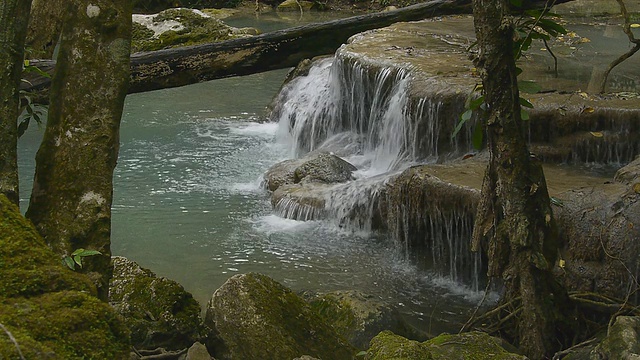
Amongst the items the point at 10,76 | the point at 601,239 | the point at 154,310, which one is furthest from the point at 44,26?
the point at 10,76

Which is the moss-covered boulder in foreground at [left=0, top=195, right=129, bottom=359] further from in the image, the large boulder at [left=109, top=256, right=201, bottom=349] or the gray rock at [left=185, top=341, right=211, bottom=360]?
the large boulder at [left=109, top=256, right=201, bottom=349]

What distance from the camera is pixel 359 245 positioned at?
744 cm

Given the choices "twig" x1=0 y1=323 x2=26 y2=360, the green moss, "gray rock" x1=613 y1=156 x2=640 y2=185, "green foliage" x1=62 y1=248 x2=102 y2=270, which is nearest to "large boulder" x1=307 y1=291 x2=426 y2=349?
the green moss

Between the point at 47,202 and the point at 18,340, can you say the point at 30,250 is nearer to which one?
the point at 18,340

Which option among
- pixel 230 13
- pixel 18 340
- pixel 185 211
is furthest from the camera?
pixel 230 13

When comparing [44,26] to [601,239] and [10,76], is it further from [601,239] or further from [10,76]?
[10,76]

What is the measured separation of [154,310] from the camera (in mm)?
4602

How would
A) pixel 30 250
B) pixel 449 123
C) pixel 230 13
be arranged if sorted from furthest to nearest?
1. pixel 230 13
2. pixel 449 123
3. pixel 30 250

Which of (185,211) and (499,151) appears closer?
(499,151)

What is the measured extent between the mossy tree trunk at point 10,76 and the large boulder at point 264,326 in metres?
1.58

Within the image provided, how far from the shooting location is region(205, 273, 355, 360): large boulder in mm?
4301

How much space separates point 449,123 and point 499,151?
3.35 m

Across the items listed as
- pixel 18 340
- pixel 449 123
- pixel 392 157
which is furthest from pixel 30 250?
pixel 392 157

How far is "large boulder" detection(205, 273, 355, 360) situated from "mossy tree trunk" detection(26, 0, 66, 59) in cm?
601
